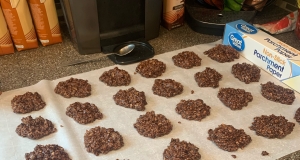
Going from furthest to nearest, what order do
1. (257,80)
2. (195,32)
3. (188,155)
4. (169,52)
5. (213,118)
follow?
(195,32)
(169,52)
(257,80)
(213,118)
(188,155)

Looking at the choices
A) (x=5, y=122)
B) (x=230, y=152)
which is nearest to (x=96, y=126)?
(x=5, y=122)

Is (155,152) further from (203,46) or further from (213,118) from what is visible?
(203,46)

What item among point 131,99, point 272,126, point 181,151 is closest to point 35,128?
point 131,99

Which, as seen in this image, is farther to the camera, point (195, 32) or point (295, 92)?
point (195, 32)

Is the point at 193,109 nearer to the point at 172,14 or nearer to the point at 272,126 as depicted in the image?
the point at 272,126

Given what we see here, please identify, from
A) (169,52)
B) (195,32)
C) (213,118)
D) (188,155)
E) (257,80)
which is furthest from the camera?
(195,32)

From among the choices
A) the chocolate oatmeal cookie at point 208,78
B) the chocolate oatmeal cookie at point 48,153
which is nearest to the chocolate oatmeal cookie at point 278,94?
the chocolate oatmeal cookie at point 208,78
